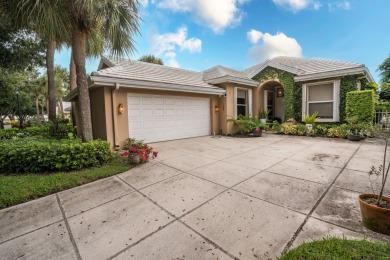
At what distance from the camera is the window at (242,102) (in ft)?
36.7

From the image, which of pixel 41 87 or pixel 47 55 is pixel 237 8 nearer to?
pixel 47 55

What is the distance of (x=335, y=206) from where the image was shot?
2756 mm

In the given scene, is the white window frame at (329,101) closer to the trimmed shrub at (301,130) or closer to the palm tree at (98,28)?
the trimmed shrub at (301,130)

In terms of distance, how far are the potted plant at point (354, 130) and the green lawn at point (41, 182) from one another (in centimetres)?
930

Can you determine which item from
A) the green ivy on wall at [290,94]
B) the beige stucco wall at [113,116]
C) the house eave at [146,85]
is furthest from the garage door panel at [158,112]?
the green ivy on wall at [290,94]

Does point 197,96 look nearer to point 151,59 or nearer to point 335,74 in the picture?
point 335,74

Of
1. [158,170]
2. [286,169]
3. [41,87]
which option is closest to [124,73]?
[158,170]

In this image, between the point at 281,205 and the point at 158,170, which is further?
the point at 158,170

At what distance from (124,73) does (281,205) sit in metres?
7.39

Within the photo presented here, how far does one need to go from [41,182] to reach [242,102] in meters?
10.3

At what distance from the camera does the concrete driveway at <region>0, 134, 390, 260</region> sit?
6.72ft

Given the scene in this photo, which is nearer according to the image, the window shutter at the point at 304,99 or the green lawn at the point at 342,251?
the green lawn at the point at 342,251

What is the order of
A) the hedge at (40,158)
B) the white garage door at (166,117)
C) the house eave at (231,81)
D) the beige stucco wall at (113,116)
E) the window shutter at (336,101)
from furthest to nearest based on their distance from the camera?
the house eave at (231,81)
the window shutter at (336,101)
the white garage door at (166,117)
the beige stucco wall at (113,116)
the hedge at (40,158)

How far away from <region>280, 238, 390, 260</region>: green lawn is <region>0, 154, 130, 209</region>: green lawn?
4129 mm
